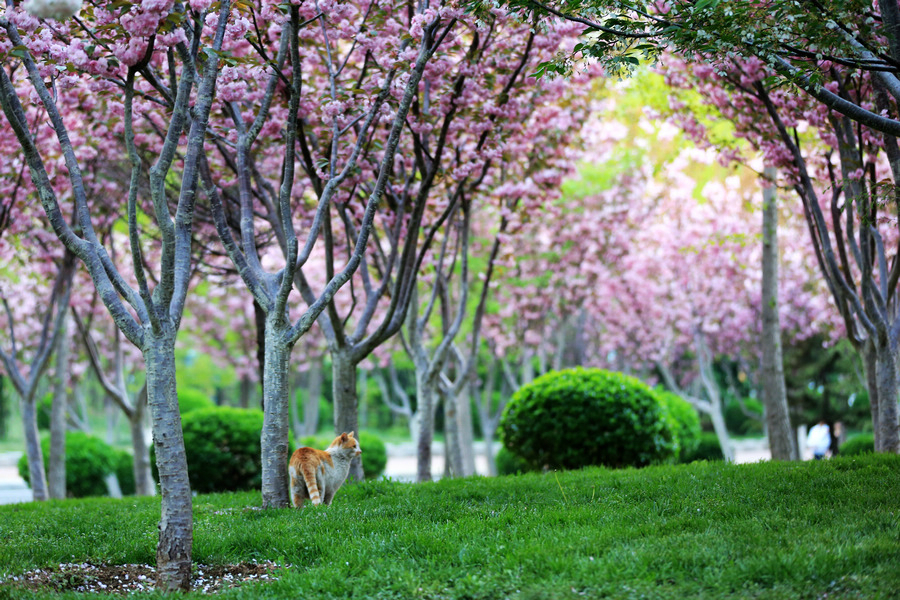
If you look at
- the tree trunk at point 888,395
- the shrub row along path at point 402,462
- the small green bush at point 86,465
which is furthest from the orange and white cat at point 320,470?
the shrub row along path at point 402,462

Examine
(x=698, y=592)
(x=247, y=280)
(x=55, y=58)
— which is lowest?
(x=698, y=592)

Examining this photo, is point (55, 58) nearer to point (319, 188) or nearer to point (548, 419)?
point (319, 188)

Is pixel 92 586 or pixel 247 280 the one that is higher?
pixel 247 280

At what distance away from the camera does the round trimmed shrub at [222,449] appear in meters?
10.1

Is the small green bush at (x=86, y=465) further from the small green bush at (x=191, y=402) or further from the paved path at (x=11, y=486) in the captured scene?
the small green bush at (x=191, y=402)

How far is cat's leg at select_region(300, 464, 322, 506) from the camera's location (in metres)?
5.70

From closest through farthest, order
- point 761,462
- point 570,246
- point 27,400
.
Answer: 1. point 761,462
2. point 27,400
3. point 570,246

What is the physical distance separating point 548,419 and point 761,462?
3078mm

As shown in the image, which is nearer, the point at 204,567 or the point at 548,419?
the point at 204,567

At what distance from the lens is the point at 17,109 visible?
4473 mm

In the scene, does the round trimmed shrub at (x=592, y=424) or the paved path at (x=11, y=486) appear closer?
the round trimmed shrub at (x=592, y=424)

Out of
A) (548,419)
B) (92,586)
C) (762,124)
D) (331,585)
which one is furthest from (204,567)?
(762,124)

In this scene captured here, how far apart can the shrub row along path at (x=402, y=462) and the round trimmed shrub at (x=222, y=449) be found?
6.70 m

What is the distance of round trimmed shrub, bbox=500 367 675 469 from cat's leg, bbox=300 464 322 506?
170 inches
